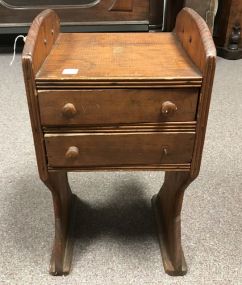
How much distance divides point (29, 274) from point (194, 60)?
29.9 inches

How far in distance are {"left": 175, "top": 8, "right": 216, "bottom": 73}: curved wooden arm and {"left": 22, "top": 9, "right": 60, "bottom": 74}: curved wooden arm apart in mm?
355

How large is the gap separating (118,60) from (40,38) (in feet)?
0.62

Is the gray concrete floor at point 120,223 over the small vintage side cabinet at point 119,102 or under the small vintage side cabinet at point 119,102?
under

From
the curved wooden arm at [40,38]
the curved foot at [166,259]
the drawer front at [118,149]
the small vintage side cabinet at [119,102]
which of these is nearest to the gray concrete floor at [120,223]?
the curved foot at [166,259]

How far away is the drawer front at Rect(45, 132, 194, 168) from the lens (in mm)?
826

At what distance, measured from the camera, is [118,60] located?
0.88 metres

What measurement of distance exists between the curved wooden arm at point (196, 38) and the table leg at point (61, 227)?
1.49 ft

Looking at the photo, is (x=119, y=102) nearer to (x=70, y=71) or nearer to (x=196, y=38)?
(x=70, y=71)

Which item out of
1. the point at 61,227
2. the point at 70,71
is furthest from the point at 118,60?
the point at 61,227

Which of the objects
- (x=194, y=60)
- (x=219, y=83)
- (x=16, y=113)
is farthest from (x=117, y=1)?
(x=194, y=60)

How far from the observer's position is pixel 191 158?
861mm

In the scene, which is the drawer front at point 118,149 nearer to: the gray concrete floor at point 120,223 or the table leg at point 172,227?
the table leg at point 172,227

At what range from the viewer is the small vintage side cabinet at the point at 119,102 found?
0.76 meters

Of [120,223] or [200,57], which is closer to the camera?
[200,57]
